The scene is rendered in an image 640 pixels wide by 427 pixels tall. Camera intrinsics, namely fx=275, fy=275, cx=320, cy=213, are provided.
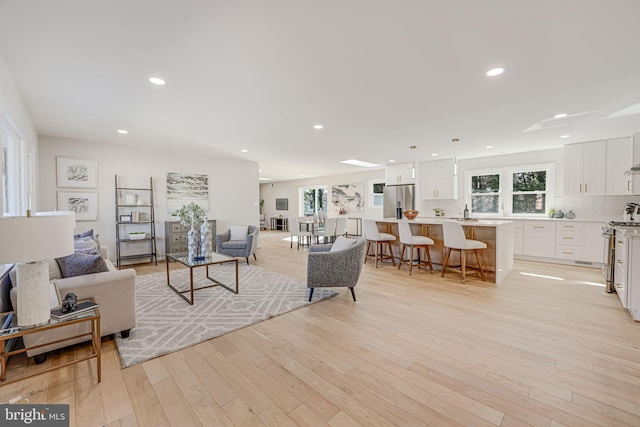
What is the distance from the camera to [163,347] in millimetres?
2322

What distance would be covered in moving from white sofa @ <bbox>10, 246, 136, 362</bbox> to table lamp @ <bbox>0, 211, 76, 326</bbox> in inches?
22.6

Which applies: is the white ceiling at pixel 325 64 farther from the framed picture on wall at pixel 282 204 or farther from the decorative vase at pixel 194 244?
the framed picture on wall at pixel 282 204

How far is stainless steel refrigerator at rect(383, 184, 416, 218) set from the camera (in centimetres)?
750

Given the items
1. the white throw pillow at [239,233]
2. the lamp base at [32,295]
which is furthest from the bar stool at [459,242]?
the lamp base at [32,295]

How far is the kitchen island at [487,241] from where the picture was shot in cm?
423

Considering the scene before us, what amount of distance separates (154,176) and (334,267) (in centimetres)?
471

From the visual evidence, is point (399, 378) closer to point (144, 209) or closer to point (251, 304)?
point (251, 304)

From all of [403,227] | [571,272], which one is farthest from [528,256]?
[403,227]

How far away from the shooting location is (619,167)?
16.2ft

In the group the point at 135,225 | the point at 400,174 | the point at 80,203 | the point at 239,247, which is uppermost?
the point at 400,174

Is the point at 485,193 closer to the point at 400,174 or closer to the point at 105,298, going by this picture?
the point at 400,174

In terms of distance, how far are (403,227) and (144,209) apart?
17.3 ft

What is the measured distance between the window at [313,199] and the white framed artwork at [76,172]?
768 centimetres

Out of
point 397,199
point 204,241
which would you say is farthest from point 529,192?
point 204,241
